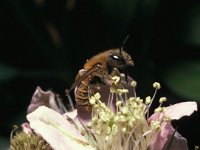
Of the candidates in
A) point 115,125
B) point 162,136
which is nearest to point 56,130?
point 115,125

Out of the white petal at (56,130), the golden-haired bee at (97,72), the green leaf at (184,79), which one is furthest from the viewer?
the green leaf at (184,79)

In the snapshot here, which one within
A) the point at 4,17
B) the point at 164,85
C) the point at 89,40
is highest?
the point at 4,17

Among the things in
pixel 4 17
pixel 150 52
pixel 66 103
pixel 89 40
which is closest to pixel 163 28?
pixel 150 52

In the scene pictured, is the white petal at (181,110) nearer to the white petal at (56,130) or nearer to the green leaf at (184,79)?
the white petal at (56,130)

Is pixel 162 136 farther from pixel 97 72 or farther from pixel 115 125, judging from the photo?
pixel 97 72

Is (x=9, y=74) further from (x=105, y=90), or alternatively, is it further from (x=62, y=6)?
(x=105, y=90)

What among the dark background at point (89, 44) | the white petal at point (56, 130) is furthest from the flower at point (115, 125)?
the dark background at point (89, 44)
